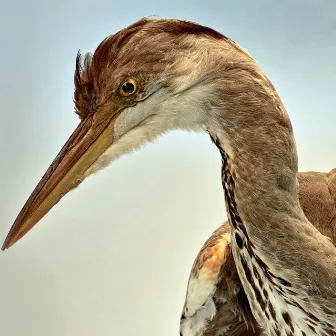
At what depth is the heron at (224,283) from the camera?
3.72 feet

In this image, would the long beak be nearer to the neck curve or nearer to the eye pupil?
the eye pupil

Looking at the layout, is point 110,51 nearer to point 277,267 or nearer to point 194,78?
point 194,78

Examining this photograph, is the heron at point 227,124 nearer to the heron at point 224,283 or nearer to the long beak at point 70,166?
the long beak at point 70,166

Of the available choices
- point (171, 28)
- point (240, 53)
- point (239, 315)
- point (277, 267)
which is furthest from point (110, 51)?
point (239, 315)

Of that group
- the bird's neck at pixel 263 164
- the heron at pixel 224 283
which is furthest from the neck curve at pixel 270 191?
the heron at pixel 224 283

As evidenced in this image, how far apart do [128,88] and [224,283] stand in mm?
540

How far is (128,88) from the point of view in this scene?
33.1 inches

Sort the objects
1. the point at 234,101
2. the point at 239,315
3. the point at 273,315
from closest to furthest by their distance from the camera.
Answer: the point at 234,101
the point at 273,315
the point at 239,315

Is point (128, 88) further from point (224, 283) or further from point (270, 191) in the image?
point (224, 283)

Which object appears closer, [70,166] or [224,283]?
[70,166]

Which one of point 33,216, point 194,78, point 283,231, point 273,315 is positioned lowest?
point 273,315

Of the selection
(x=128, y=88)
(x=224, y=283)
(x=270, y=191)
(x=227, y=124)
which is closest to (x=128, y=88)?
(x=128, y=88)

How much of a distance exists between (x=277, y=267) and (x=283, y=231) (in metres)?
0.06

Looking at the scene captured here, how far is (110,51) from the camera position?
2.79 feet
